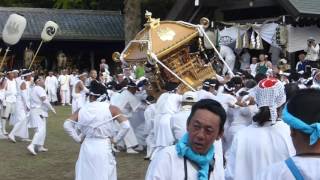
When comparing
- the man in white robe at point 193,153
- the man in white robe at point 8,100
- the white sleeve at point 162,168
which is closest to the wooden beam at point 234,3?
the man in white robe at point 8,100

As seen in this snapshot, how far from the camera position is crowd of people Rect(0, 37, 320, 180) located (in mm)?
2949

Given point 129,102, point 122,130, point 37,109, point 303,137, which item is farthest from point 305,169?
point 37,109

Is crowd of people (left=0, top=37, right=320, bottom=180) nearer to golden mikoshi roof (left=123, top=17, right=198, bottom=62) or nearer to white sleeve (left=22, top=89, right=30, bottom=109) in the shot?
white sleeve (left=22, top=89, right=30, bottom=109)

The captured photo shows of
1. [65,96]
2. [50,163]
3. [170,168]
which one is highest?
[170,168]

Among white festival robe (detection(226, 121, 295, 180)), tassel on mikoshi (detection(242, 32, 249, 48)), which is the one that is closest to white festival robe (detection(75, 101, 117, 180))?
white festival robe (detection(226, 121, 295, 180))

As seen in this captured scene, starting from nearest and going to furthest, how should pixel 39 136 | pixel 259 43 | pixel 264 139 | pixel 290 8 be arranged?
pixel 264 139 < pixel 39 136 < pixel 290 8 < pixel 259 43

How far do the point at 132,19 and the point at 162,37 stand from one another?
16744 millimetres

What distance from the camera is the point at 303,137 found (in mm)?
2883

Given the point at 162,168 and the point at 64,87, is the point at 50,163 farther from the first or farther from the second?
the point at 64,87

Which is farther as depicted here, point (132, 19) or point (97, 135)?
point (132, 19)

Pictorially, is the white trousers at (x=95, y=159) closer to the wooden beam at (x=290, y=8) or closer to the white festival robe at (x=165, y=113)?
the white festival robe at (x=165, y=113)

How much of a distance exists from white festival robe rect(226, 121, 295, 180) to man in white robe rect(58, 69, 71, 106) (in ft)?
77.7

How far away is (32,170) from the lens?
1115 cm

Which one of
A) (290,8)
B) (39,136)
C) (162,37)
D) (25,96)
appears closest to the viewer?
(162,37)
